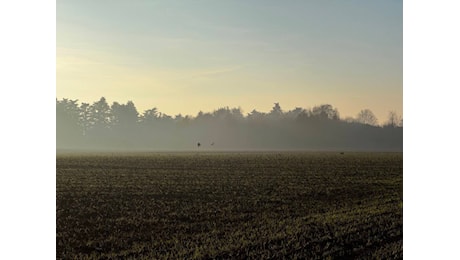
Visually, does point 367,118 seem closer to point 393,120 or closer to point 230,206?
point 393,120

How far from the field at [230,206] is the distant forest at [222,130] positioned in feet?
1.00

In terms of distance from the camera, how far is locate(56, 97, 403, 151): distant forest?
8203mm

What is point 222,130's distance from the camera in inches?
335

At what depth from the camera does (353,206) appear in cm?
903

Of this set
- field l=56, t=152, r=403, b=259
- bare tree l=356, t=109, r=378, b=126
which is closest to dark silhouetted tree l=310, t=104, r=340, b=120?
bare tree l=356, t=109, r=378, b=126

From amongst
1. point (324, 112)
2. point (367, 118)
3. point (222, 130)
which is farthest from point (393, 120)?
point (222, 130)

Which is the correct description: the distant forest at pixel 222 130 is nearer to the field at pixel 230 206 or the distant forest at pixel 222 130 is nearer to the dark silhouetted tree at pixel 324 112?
the dark silhouetted tree at pixel 324 112

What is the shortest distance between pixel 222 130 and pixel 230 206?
1.20m

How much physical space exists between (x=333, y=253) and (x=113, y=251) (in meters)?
2.94

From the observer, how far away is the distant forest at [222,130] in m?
8.20

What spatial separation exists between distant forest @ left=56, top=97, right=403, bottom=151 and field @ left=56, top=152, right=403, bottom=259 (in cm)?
31
